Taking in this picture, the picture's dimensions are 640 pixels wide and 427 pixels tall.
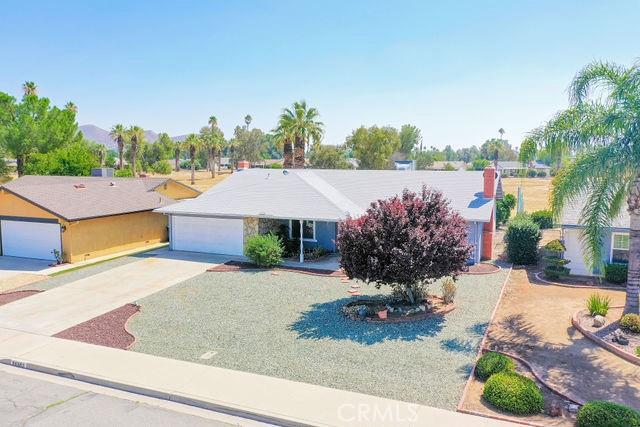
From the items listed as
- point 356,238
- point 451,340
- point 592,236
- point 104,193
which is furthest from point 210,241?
point 592,236

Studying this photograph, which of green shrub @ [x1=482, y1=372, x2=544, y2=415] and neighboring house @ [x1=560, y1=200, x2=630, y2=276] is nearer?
green shrub @ [x1=482, y1=372, x2=544, y2=415]

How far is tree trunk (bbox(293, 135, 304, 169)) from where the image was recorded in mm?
48713

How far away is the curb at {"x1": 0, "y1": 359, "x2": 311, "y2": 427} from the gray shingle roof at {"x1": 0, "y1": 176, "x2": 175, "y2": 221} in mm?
13055

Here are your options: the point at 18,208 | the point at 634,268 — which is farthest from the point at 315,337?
the point at 18,208

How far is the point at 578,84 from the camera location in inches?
586

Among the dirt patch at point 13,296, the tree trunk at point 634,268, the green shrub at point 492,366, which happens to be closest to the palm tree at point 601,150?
the tree trunk at point 634,268

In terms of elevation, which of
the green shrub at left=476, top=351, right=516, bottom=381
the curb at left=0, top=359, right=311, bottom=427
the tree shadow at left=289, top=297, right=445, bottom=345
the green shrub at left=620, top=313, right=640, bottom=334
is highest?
the green shrub at left=620, top=313, right=640, bottom=334

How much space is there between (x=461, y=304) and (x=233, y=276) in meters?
9.88

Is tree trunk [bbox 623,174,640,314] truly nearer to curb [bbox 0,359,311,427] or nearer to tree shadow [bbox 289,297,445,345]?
tree shadow [bbox 289,297,445,345]

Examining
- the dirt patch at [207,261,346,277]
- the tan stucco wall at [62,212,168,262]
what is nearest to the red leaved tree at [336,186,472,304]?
the dirt patch at [207,261,346,277]

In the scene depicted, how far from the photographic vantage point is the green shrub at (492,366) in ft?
36.8

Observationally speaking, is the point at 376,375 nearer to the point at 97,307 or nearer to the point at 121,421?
the point at 121,421

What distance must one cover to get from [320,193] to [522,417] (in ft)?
59.8

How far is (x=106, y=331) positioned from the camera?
14.8m
